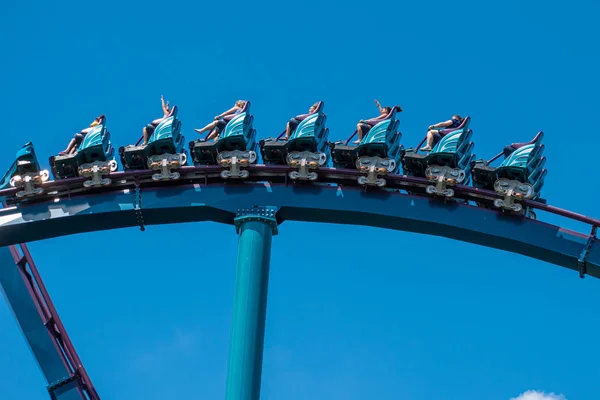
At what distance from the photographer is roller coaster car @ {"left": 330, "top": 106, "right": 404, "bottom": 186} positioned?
14.3 metres

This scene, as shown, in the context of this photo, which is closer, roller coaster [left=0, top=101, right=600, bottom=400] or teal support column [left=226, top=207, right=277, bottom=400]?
teal support column [left=226, top=207, right=277, bottom=400]

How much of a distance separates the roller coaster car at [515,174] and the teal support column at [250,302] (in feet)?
8.11

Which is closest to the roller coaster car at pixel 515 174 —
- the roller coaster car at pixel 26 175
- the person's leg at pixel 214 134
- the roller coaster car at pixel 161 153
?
the person's leg at pixel 214 134

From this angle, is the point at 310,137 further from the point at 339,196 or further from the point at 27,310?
the point at 27,310

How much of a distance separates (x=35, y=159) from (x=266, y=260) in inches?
135

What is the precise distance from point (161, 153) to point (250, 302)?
2.74m

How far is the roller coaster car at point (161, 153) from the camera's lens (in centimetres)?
1452

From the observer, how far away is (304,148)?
574 inches

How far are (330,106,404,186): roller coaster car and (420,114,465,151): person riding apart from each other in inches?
13.3

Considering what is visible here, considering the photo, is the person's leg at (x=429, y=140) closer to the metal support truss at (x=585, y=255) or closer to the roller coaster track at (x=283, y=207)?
the roller coaster track at (x=283, y=207)

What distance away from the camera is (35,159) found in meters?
15.0

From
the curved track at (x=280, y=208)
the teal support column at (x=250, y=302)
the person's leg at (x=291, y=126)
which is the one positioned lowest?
the teal support column at (x=250, y=302)

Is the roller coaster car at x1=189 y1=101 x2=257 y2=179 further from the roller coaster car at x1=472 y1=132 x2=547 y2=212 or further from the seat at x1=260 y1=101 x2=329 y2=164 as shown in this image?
the roller coaster car at x1=472 y1=132 x2=547 y2=212

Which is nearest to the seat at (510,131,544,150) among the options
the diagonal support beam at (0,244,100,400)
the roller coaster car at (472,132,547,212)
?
the roller coaster car at (472,132,547,212)
